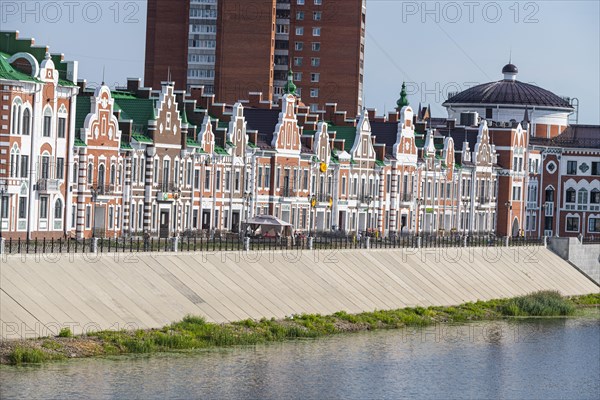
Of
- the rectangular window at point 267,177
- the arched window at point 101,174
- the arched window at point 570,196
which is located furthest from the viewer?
the arched window at point 570,196

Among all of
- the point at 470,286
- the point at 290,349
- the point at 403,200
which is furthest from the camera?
the point at 403,200

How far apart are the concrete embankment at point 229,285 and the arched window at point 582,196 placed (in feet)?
147

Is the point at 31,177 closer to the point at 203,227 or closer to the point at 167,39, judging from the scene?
the point at 203,227

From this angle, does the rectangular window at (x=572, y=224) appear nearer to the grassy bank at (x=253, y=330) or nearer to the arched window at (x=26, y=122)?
the grassy bank at (x=253, y=330)

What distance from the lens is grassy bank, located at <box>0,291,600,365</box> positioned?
65.6m

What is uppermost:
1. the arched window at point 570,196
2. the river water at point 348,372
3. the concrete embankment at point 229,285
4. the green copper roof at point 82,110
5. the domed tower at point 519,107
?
the domed tower at point 519,107

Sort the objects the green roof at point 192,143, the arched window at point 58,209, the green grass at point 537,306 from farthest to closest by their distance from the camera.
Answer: the green roof at point 192,143, the green grass at point 537,306, the arched window at point 58,209

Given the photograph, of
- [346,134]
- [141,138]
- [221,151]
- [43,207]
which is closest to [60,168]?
[43,207]

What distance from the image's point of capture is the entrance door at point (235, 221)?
4341 inches

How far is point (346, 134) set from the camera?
126938 mm

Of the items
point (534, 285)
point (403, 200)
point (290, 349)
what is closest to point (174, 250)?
point (290, 349)

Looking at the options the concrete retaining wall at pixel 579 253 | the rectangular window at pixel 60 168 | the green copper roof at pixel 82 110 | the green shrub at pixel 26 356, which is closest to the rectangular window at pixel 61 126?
the rectangular window at pixel 60 168

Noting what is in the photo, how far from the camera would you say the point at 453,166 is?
13925cm

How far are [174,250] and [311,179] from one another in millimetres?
37240
